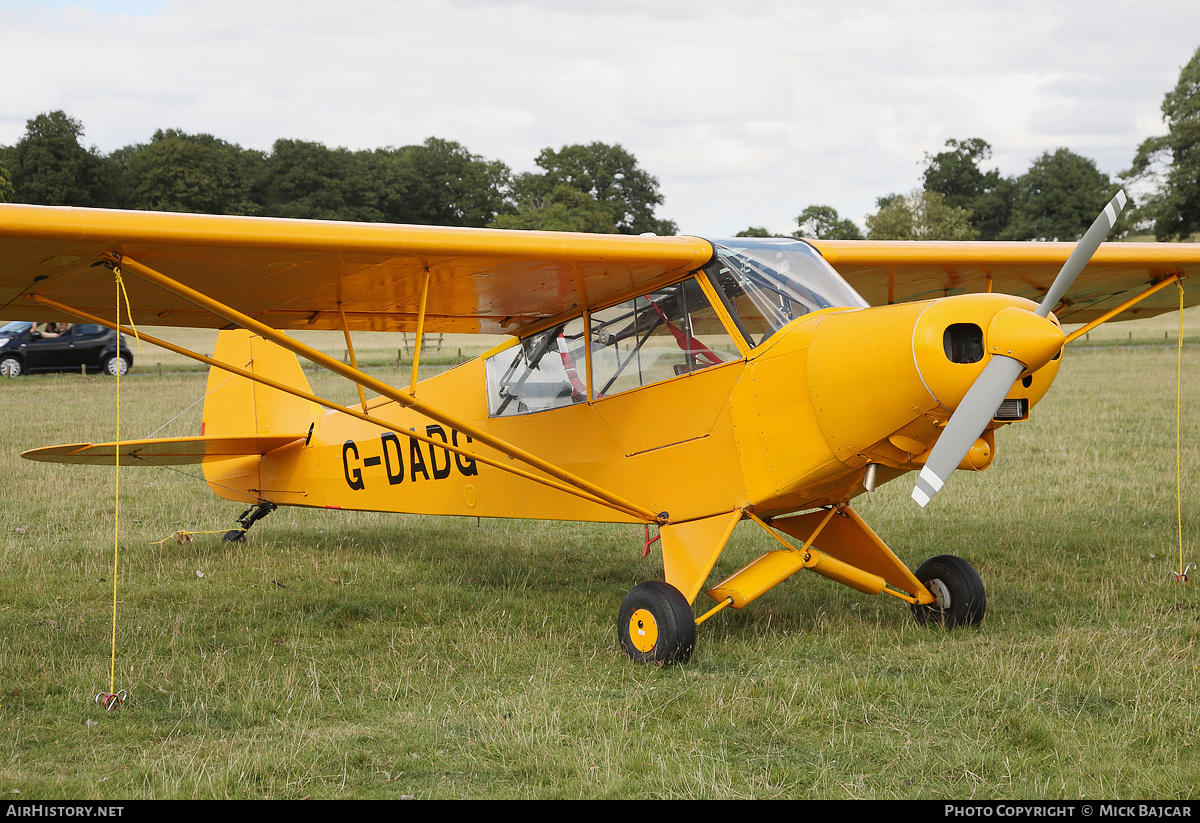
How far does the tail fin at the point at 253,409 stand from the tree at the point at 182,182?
230 ft

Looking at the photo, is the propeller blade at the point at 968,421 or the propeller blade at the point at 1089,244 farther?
the propeller blade at the point at 1089,244

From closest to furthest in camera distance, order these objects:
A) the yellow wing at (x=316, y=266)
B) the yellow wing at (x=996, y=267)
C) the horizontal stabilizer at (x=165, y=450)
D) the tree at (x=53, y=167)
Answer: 1. the yellow wing at (x=316, y=266)
2. the horizontal stabilizer at (x=165, y=450)
3. the yellow wing at (x=996, y=267)
4. the tree at (x=53, y=167)

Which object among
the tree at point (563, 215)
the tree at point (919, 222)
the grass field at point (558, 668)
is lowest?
the grass field at point (558, 668)

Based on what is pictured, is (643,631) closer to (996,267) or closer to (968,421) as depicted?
(968,421)

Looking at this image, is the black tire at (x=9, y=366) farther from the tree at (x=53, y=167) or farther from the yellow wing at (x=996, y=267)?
the tree at (x=53, y=167)

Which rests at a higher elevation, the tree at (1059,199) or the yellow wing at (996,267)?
the tree at (1059,199)

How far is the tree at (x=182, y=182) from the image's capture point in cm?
7406

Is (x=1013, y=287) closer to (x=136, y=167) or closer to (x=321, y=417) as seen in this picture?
(x=321, y=417)

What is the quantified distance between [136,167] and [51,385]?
198 feet

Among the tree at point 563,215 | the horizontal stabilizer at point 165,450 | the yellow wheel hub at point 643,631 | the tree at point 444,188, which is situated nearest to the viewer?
the yellow wheel hub at point 643,631

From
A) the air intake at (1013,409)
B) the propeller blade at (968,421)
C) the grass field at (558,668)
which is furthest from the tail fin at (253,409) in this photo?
the air intake at (1013,409)

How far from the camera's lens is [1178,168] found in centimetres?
5097

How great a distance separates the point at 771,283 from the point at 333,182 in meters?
86.6

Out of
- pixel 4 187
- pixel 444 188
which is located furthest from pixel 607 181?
pixel 4 187
